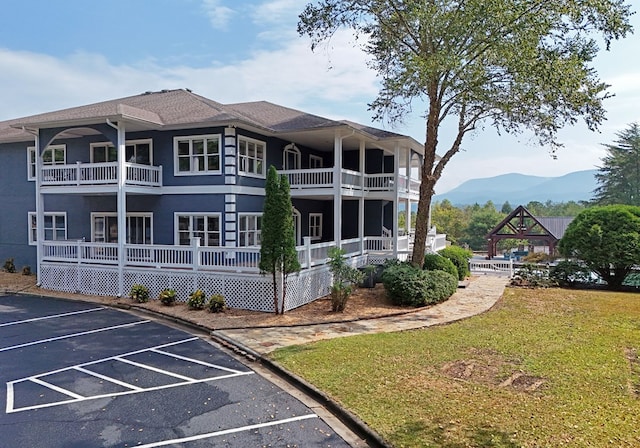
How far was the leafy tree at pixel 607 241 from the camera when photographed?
1939cm

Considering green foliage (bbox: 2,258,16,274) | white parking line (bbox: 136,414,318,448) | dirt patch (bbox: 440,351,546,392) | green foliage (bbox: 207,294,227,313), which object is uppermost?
green foliage (bbox: 2,258,16,274)

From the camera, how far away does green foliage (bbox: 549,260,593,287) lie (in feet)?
68.0

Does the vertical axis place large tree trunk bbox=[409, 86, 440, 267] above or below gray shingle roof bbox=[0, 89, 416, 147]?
below

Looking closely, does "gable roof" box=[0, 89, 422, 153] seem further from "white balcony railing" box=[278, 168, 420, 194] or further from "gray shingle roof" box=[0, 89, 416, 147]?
"white balcony railing" box=[278, 168, 420, 194]

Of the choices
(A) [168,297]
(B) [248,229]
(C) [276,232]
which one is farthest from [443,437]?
(B) [248,229]

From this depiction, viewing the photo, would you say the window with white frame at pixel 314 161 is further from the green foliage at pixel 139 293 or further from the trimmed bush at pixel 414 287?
the green foliage at pixel 139 293

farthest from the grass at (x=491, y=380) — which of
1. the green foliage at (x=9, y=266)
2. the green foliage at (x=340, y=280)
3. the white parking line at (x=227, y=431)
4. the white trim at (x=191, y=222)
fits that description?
the green foliage at (x=9, y=266)

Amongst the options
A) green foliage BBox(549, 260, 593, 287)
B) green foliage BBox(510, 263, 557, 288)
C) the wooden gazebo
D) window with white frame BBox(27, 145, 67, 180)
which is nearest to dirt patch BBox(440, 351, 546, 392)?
green foliage BBox(510, 263, 557, 288)

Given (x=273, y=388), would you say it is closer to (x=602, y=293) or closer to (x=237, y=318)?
(x=237, y=318)

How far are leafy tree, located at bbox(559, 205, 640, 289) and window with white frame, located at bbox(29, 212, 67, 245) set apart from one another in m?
23.9

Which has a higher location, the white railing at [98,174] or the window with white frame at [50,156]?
the window with white frame at [50,156]

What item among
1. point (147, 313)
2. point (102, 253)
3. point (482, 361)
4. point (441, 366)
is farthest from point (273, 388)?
point (102, 253)

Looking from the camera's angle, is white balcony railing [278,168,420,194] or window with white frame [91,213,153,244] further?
window with white frame [91,213,153,244]

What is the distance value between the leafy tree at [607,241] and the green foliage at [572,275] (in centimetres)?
35
